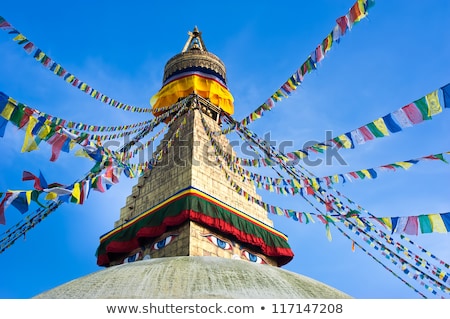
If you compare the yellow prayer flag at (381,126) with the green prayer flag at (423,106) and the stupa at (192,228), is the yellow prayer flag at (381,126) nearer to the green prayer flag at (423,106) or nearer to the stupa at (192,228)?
the green prayer flag at (423,106)

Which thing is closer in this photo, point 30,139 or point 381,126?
point 30,139

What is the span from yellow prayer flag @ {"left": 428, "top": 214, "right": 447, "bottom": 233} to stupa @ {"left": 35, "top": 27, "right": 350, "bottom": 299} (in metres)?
1.69

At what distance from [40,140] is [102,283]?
224 centimetres

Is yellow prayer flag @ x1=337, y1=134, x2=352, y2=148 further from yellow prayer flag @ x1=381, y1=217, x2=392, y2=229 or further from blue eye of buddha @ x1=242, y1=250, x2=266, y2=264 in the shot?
blue eye of buddha @ x1=242, y1=250, x2=266, y2=264

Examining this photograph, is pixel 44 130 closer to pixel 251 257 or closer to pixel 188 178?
pixel 188 178

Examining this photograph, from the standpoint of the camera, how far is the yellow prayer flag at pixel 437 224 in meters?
6.08

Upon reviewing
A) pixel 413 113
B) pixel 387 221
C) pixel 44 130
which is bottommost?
pixel 387 221

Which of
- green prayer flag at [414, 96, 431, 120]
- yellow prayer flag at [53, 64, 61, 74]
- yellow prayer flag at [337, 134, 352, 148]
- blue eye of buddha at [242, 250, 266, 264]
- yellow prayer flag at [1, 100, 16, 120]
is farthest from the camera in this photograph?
blue eye of buddha at [242, 250, 266, 264]

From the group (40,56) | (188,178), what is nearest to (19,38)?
(40,56)

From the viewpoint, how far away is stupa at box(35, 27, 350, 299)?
18.4 feet

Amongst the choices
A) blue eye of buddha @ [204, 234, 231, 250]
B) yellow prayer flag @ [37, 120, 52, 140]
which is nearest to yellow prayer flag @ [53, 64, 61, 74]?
yellow prayer flag @ [37, 120, 52, 140]

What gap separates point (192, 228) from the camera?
9.96 metres

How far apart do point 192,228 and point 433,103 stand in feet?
20.0
